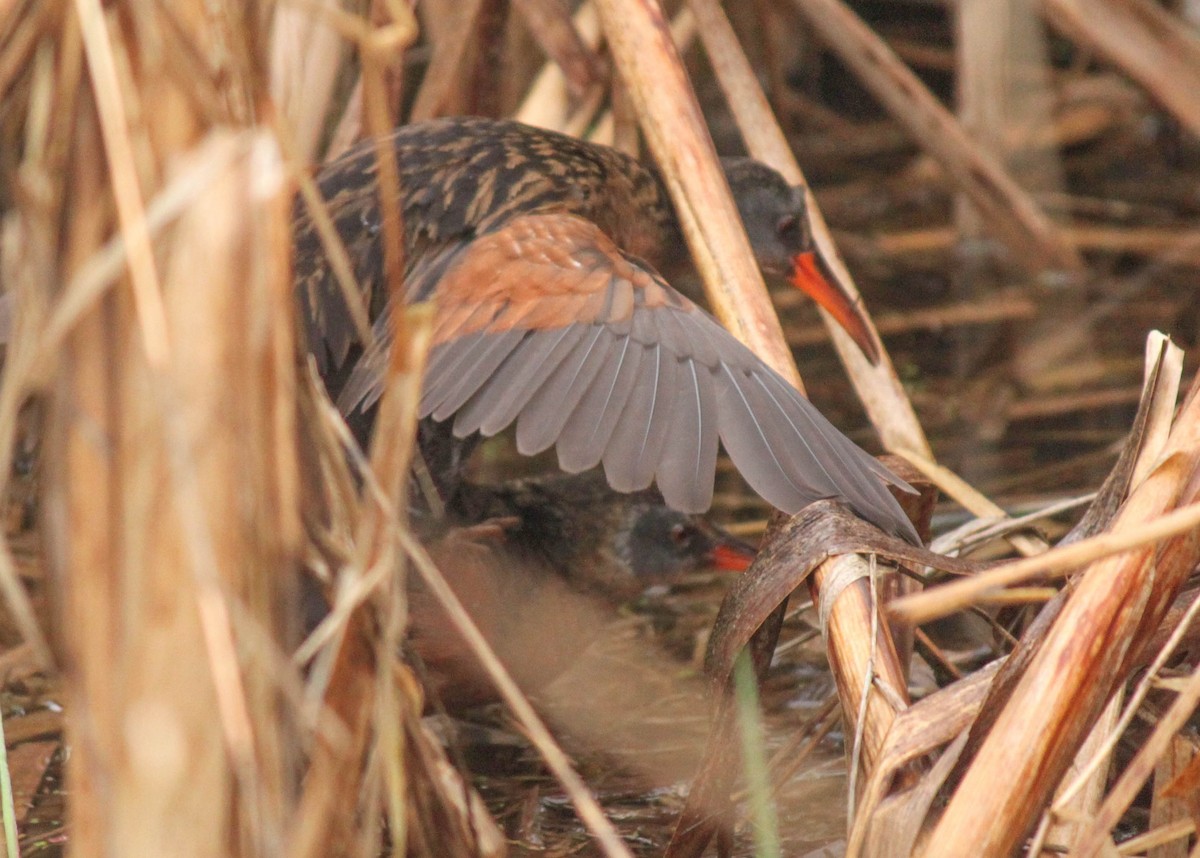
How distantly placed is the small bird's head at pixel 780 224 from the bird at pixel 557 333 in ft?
0.05

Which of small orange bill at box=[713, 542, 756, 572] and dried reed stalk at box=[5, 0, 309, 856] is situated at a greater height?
dried reed stalk at box=[5, 0, 309, 856]

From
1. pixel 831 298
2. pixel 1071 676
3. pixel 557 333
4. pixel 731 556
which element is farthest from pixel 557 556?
pixel 1071 676

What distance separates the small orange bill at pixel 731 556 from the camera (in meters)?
2.97

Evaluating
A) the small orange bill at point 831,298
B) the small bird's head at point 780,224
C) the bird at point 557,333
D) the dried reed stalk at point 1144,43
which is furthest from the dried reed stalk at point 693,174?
the dried reed stalk at point 1144,43

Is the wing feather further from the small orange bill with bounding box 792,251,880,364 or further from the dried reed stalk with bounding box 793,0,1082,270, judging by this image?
the dried reed stalk with bounding box 793,0,1082,270

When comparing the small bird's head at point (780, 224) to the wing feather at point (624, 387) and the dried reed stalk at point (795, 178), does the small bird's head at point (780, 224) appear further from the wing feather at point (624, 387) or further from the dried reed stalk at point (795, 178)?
the wing feather at point (624, 387)

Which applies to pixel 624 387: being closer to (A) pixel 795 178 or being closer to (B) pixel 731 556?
(B) pixel 731 556

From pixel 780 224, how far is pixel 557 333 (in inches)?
→ 42.8

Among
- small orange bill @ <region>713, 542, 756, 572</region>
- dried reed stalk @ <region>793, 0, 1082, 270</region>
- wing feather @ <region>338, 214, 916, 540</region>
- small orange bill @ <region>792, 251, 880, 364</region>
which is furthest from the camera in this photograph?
dried reed stalk @ <region>793, 0, 1082, 270</region>

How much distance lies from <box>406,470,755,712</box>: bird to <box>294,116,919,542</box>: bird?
0.61 ft

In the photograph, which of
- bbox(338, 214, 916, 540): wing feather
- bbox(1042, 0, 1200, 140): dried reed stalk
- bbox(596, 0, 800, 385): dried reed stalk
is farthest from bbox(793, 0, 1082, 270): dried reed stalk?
bbox(338, 214, 916, 540): wing feather

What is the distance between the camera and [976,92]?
14.7 ft

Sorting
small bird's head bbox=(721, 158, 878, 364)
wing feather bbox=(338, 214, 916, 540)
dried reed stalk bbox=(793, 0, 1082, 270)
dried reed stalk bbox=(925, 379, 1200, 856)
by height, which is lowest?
dried reed stalk bbox=(925, 379, 1200, 856)

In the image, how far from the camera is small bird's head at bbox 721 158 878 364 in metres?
3.15
